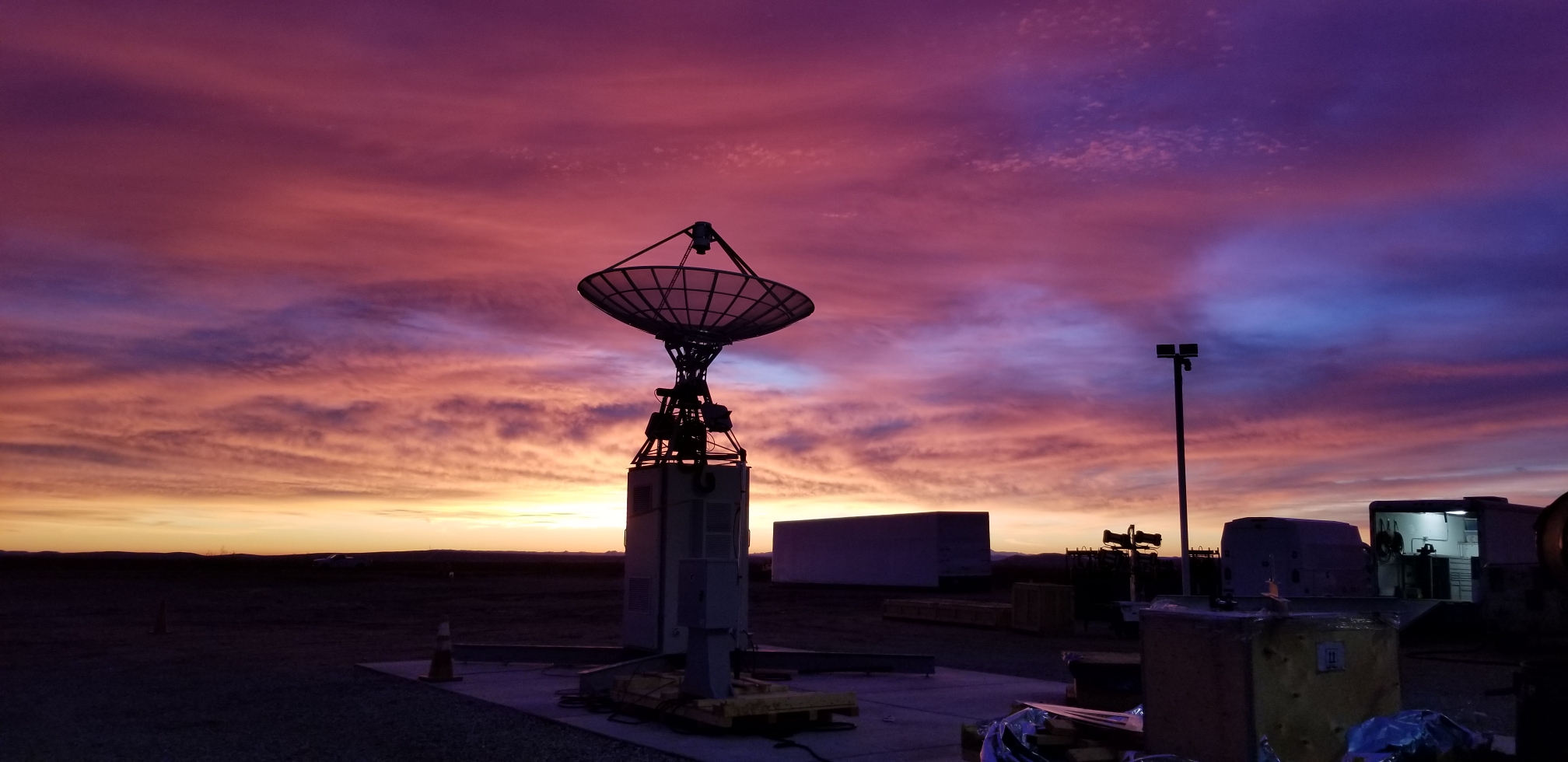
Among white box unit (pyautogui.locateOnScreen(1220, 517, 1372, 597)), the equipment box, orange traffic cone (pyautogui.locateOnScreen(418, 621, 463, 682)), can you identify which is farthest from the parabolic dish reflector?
white box unit (pyautogui.locateOnScreen(1220, 517, 1372, 597))

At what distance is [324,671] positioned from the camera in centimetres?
1780

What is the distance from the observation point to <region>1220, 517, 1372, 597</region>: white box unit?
27.6m

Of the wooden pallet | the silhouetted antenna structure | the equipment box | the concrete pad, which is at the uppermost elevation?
the silhouetted antenna structure

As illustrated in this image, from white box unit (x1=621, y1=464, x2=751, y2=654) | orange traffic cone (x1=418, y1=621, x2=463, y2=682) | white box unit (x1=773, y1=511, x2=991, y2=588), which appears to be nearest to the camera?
orange traffic cone (x1=418, y1=621, x2=463, y2=682)

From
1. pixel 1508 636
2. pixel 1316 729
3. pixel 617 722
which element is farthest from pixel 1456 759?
pixel 1508 636

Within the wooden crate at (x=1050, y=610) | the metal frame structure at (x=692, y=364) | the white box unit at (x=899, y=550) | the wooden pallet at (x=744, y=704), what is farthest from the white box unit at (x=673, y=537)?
the white box unit at (x=899, y=550)

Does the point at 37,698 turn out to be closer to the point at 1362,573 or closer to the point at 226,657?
the point at 226,657

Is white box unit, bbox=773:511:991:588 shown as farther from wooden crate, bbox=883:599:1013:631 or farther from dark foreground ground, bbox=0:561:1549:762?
wooden crate, bbox=883:599:1013:631

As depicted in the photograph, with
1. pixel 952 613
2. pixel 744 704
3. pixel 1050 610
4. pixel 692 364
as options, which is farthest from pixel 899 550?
pixel 744 704

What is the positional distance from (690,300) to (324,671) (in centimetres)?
855

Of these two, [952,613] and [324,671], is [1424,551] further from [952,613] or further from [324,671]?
[324,671]

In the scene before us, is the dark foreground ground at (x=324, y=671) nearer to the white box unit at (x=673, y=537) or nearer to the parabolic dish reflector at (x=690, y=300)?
the white box unit at (x=673, y=537)

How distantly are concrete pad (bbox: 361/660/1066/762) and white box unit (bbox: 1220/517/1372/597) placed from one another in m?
13.2

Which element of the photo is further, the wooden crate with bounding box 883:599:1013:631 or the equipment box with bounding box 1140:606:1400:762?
the wooden crate with bounding box 883:599:1013:631
